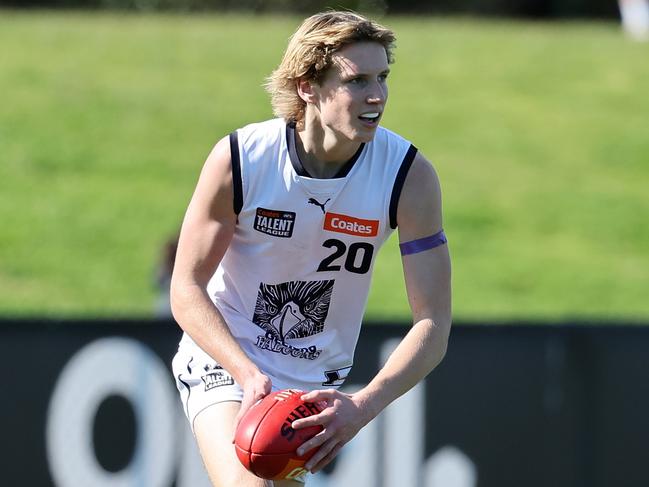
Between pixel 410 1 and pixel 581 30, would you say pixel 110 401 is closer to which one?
pixel 581 30

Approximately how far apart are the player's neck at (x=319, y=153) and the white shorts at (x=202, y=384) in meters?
0.84

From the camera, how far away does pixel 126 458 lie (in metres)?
7.78

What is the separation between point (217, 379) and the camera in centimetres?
484

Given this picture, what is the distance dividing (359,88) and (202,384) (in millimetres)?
1286

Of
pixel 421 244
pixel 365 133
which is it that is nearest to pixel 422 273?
pixel 421 244

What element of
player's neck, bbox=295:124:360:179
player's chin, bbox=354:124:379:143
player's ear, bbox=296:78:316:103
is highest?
player's ear, bbox=296:78:316:103

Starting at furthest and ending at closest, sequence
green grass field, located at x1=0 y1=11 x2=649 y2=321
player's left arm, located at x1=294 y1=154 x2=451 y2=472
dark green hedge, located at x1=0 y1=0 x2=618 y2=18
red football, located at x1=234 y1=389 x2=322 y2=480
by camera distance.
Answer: dark green hedge, located at x1=0 y1=0 x2=618 y2=18
green grass field, located at x1=0 y1=11 x2=649 y2=321
player's left arm, located at x1=294 y1=154 x2=451 y2=472
red football, located at x1=234 y1=389 x2=322 y2=480

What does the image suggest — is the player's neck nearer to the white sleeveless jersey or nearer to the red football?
the white sleeveless jersey

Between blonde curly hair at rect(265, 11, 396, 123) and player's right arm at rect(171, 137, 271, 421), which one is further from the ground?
blonde curly hair at rect(265, 11, 396, 123)

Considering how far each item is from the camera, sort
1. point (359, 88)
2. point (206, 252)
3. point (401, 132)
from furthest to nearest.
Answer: point (401, 132) → point (206, 252) → point (359, 88)

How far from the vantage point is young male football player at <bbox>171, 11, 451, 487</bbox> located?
15.0 feet

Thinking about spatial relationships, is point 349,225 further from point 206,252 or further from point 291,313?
point 206,252

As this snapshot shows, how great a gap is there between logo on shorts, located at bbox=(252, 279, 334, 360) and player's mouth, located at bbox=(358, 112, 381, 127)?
2.23ft

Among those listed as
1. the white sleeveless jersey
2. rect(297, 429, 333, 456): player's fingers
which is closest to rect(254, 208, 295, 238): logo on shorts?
the white sleeveless jersey
